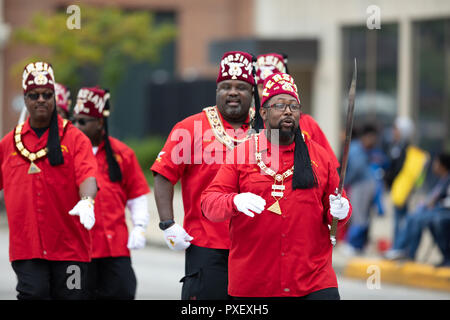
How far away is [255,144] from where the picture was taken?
6.11 m

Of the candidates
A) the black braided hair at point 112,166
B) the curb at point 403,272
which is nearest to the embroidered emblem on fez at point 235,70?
the black braided hair at point 112,166

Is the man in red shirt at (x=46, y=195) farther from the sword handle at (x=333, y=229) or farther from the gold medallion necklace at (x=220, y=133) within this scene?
Answer: the sword handle at (x=333, y=229)

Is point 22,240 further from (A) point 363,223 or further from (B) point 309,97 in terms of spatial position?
(B) point 309,97

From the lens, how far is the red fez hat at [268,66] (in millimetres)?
8318

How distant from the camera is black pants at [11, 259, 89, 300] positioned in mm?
7195

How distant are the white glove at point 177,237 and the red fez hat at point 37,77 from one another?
148 cm

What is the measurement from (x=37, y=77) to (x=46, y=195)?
0.90 meters

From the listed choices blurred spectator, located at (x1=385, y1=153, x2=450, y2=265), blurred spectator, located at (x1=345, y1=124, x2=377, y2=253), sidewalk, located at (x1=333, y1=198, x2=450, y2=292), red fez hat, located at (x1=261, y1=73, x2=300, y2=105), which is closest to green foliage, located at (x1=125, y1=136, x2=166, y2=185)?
blurred spectator, located at (x1=345, y1=124, x2=377, y2=253)

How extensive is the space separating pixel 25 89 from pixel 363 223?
8.09 metres

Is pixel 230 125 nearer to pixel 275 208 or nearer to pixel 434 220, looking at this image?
pixel 275 208

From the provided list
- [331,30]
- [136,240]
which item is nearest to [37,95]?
[136,240]

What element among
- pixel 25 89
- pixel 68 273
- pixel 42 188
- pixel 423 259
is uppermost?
pixel 25 89

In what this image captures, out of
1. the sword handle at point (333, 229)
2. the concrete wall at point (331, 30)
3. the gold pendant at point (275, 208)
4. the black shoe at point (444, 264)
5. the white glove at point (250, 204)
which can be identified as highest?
the concrete wall at point (331, 30)
